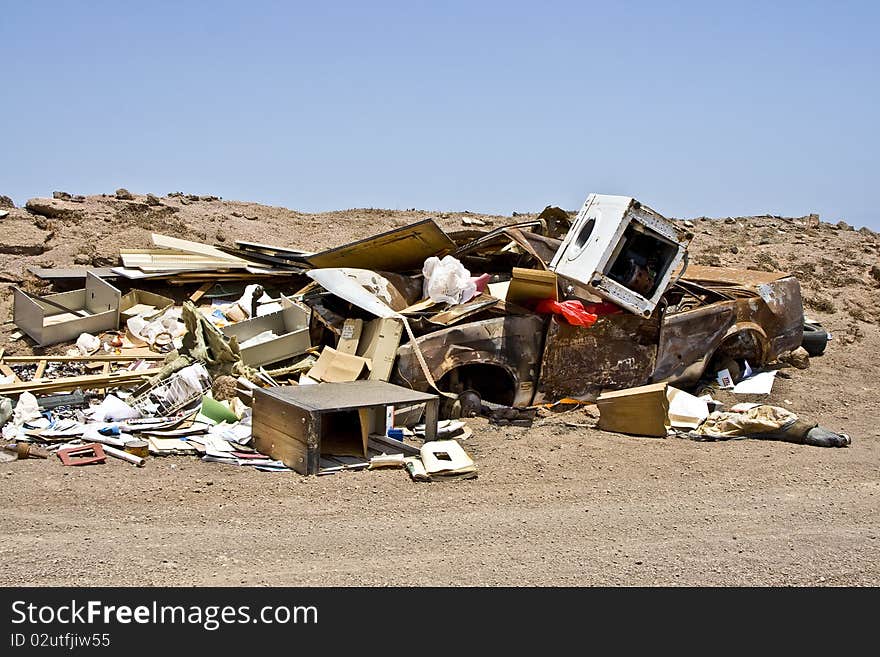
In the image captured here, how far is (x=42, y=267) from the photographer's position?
12.8 metres

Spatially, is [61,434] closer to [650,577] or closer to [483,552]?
[483,552]

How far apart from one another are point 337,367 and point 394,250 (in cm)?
219

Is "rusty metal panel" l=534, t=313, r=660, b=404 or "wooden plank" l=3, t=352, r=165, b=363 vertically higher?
"rusty metal panel" l=534, t=313, r=660, b=404

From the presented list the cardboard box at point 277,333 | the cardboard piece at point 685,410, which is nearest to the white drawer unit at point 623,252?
the cardboard piece at point 685,410

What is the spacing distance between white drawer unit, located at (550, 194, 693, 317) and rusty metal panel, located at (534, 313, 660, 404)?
314mm

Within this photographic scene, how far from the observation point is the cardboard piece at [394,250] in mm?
10250

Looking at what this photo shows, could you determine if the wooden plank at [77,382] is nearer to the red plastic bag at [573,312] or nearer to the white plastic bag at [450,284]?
the white plastic bag at [450,284]

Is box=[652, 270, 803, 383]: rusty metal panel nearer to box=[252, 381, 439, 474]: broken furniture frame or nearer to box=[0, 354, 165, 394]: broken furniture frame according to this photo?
box=[252, 381, 439, 474]: broken furniture frame

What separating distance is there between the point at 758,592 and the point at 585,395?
14.7 ft

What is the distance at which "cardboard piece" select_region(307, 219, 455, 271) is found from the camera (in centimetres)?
1025

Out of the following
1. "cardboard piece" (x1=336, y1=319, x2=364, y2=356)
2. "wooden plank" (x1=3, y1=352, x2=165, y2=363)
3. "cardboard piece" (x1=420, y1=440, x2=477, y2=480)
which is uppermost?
"cardboard piece" (x1=336, y1=319, x2=364, y2=356)

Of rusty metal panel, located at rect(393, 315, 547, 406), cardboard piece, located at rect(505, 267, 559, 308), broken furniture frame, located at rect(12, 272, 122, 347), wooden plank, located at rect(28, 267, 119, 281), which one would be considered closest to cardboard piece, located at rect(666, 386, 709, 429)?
rusty metal panel, located at rect(393, 315, 547, 406)

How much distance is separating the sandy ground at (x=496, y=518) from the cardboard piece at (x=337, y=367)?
1.33 meters

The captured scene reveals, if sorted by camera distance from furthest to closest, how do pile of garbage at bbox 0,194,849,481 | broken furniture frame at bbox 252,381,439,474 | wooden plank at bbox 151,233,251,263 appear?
wooden plank at bbox 151,233,251,263, pile of garbage at bbox 0,194,849,481, broken furniture frame at bbox 252,381,439,474
